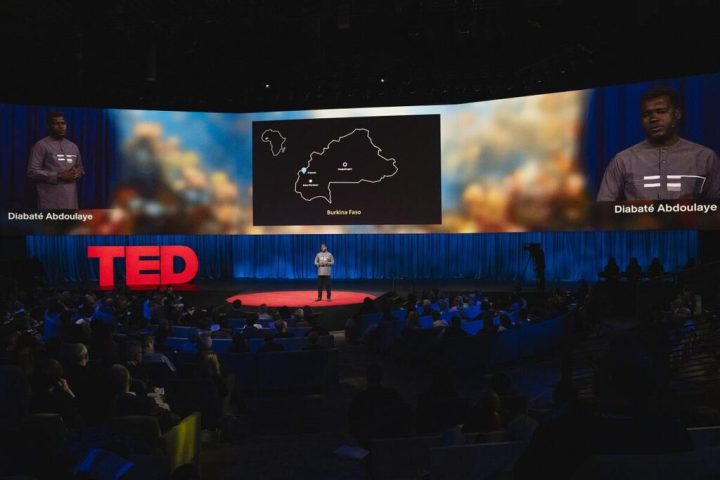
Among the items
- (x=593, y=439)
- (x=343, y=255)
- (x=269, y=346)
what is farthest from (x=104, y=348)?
(x=343, y=255)

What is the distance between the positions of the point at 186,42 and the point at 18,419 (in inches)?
529

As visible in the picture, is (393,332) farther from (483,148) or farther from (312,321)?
(483,148)

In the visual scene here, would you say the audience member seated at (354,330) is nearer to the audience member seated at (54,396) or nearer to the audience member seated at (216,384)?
the audience member seated at (216,384)

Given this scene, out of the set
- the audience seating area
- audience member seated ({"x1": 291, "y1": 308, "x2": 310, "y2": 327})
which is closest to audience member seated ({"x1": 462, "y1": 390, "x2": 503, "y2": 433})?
the audience seating area

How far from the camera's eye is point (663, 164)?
14938 millimetres

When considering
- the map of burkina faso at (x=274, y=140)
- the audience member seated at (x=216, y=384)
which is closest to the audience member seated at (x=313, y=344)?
the audience member seated at (x=216, y=384)

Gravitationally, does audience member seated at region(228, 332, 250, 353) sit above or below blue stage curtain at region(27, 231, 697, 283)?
below

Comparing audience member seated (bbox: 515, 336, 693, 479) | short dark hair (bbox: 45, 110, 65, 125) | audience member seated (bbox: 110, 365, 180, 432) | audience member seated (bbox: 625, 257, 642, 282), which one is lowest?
audience member seated (bbox: 110, 365, 180, 432)

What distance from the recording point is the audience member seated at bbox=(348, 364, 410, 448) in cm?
495

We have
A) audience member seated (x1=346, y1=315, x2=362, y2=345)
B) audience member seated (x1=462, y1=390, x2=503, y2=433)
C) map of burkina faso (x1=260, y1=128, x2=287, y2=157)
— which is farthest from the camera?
map of burkina faso (x1=260, y1=128, x2=287, y2=157)

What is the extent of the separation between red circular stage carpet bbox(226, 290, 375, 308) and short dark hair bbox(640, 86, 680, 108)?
866 centimetres

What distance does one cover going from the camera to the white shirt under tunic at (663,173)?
14492 mm

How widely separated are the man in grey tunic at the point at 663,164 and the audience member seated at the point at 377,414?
12333 millimetres

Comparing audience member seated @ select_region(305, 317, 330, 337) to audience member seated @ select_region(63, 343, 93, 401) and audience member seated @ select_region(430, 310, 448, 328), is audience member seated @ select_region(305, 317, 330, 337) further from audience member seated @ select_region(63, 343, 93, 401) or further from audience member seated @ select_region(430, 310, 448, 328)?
audience member seated @ select_region(63, 343, 93, 401)
